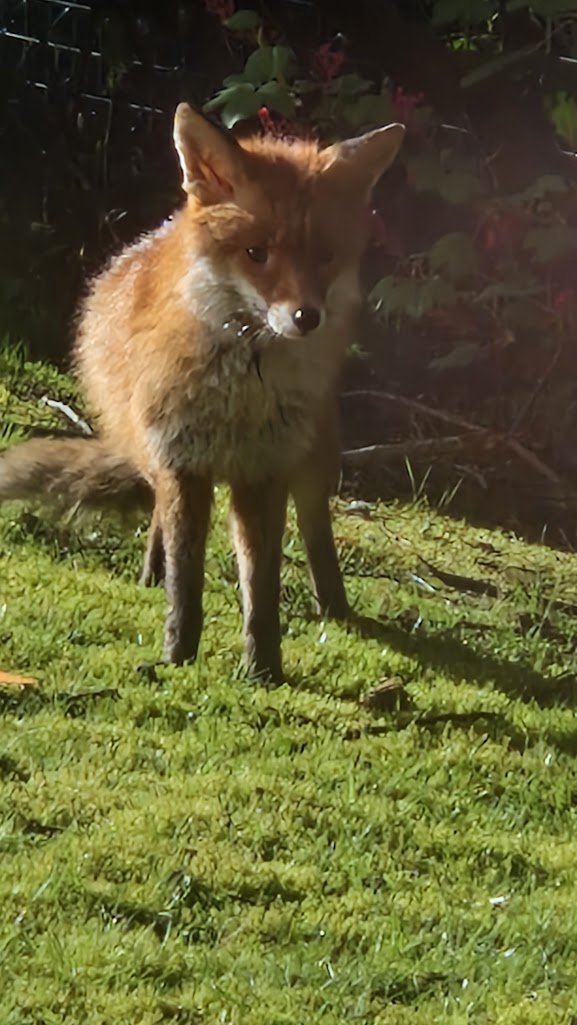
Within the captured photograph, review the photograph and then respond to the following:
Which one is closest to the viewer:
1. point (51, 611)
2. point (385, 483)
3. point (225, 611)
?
point (51, 611)

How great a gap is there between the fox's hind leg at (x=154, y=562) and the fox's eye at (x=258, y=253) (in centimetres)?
114

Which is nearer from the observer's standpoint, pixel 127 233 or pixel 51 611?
pixel 51 611

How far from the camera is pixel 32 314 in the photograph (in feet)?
23.4

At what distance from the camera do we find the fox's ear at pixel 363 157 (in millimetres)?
3976

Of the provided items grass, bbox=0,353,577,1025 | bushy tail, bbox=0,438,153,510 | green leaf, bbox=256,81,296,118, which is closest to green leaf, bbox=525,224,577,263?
green leaf, bbox=256,81,296,118

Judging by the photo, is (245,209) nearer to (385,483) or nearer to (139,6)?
(385,483)

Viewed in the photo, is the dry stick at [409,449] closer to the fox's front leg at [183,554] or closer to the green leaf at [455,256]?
the green leaf at [455,256]

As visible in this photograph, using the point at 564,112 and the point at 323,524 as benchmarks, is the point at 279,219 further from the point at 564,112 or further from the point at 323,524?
the point at 564,112


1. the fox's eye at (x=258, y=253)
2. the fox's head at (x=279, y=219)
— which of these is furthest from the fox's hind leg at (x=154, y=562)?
the fox's eye at (x=258, y=253)

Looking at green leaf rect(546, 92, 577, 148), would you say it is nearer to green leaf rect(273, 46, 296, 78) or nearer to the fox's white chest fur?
green leaf rect(273, 46, 296, 78)

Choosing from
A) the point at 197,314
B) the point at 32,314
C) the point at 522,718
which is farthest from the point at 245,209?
the point at 32,314

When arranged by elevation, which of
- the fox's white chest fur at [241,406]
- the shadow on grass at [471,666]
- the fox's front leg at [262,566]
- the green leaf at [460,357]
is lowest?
the shadow on grass at [471,666]

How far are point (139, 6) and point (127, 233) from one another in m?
1.02

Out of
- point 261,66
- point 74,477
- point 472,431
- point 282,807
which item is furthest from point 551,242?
point 282,807
